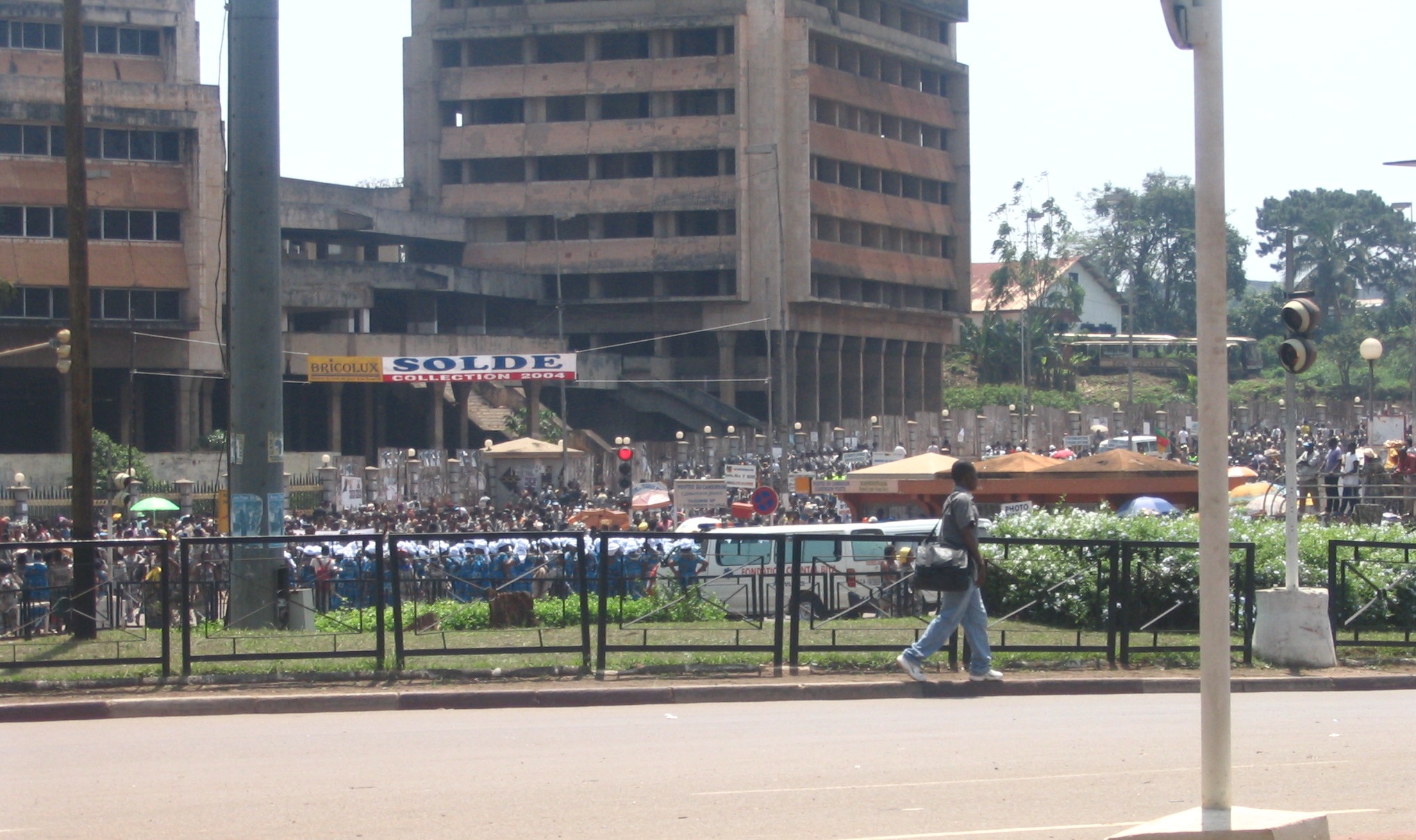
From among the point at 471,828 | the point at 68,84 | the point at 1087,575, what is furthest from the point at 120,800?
the point at 68,84

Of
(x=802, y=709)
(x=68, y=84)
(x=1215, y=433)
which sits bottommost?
(x=802, y=709)

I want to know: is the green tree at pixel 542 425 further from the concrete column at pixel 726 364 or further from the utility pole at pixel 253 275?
the utility pole at pixel 253 275

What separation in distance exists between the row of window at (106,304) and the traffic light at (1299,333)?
47393 mm

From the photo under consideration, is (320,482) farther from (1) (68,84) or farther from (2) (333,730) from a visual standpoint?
(2) (333,730)

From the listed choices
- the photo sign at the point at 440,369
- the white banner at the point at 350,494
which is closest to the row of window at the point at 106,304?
the photo sign at the point at 440,369

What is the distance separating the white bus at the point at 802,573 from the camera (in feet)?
42.5

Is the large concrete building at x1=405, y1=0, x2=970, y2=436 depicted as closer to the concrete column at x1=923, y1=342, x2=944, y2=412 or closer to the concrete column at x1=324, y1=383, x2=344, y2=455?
the concrete column at x1=923, y1=342, x2=944, y2=412

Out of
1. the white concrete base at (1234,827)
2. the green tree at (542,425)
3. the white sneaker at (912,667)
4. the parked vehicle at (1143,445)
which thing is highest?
the green tree at (542,425)

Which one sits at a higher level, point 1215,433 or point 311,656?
point 1215,433

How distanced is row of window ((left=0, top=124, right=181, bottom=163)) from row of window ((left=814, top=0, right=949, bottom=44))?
33.9 meters

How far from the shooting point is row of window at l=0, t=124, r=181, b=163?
173ft

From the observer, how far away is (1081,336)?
11081 centimetres

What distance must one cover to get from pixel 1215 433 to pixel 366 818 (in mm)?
4367

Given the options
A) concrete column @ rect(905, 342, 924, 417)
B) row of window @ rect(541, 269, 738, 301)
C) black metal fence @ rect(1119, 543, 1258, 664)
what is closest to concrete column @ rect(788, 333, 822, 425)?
row of window @ rect(541, 269, 738, 301)
